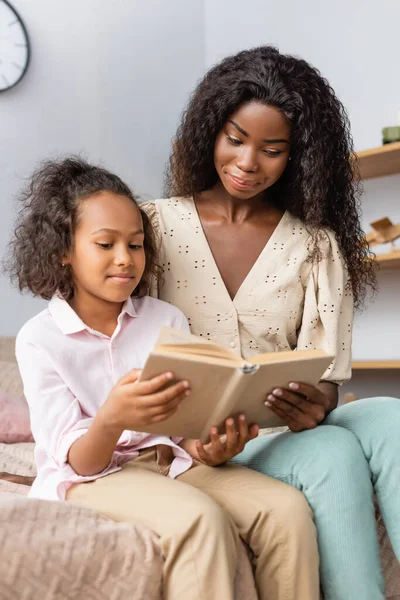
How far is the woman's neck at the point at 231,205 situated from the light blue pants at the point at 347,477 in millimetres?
490

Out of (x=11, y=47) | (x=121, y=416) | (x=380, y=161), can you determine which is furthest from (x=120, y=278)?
(x=11, y=47)

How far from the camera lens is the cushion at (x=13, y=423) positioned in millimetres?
2023

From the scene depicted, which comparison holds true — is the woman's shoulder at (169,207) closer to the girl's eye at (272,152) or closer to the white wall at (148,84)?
the girl's eye at (272,152)

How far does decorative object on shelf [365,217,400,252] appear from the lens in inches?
110

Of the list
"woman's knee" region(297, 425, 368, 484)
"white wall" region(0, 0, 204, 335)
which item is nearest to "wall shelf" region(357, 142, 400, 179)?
"white wall" region(0, 0, 204, 335)

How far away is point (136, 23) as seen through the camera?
3.42 m

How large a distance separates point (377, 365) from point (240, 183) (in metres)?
1.55

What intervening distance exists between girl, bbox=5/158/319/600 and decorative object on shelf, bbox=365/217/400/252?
1516 mm

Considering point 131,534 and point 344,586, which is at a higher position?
point 131,534

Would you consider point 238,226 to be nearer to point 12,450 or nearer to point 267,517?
point 267,517

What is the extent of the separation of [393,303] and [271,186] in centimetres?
151


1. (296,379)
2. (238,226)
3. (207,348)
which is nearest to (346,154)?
(238,226)

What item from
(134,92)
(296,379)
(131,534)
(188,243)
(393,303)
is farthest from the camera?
(134,92)

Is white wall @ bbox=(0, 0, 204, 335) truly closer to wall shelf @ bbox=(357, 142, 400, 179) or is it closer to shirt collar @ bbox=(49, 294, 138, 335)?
wall shelf @ bbox=(357, 142, 400, 179)
